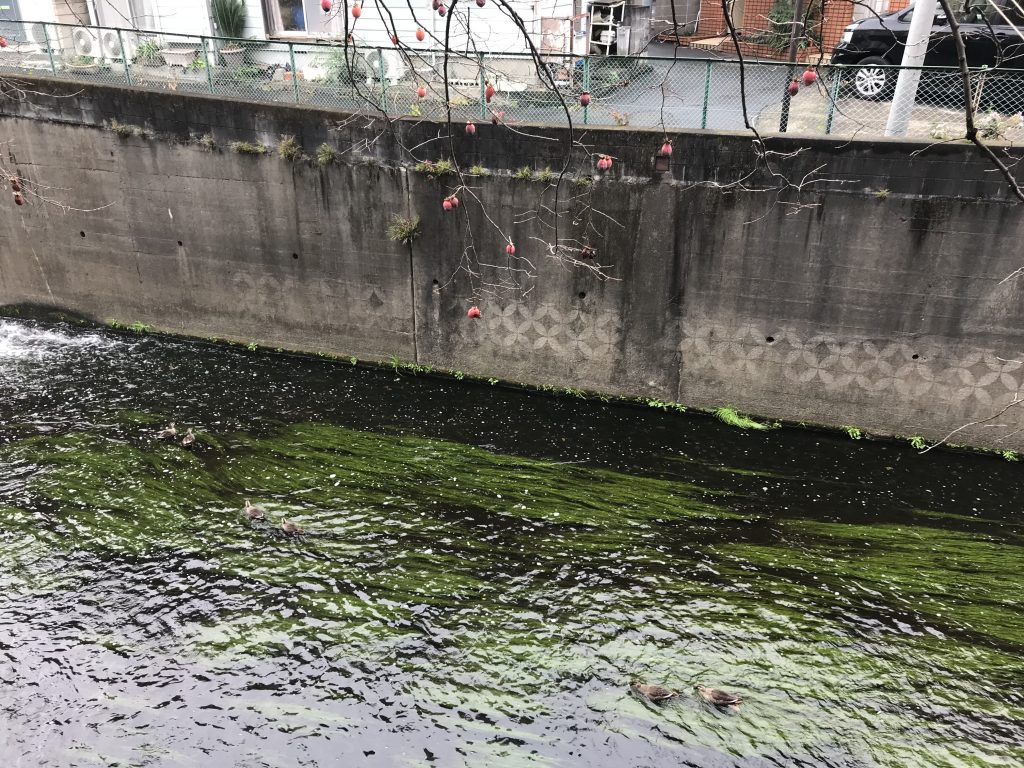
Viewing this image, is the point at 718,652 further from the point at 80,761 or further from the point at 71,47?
the point at 71,47

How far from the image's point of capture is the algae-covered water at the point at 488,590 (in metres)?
5.48

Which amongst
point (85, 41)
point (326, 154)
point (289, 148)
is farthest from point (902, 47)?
point (85, 41)

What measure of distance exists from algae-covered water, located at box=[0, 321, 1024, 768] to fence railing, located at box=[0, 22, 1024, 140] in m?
3.95

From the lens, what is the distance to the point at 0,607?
6.41 m

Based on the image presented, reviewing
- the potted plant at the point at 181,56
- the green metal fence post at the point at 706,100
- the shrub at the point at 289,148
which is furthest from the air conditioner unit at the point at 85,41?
the green metal fence post at the point at 706,100

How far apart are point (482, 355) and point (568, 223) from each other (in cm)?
233

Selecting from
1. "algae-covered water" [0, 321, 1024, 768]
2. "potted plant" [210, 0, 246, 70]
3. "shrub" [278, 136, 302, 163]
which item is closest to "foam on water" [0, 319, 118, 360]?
"algae-covered water" [0, 321, 1024, 768]

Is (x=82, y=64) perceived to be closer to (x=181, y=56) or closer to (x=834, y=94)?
(x=181, y=56)

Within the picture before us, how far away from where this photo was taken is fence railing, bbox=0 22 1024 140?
8305mm

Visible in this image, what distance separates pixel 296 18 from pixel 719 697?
13.6m

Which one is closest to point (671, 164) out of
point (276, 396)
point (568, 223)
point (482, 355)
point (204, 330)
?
point (568, 223)

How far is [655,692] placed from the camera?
5730 mm

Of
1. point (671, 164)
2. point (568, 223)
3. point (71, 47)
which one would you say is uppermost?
point (71, 47)

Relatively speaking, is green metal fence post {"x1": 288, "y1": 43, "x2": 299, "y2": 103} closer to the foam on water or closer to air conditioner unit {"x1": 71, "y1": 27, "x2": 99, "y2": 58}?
air conditioner unit {"x1": 71, "y1": 27, "x2": 99, "y2": 58}
